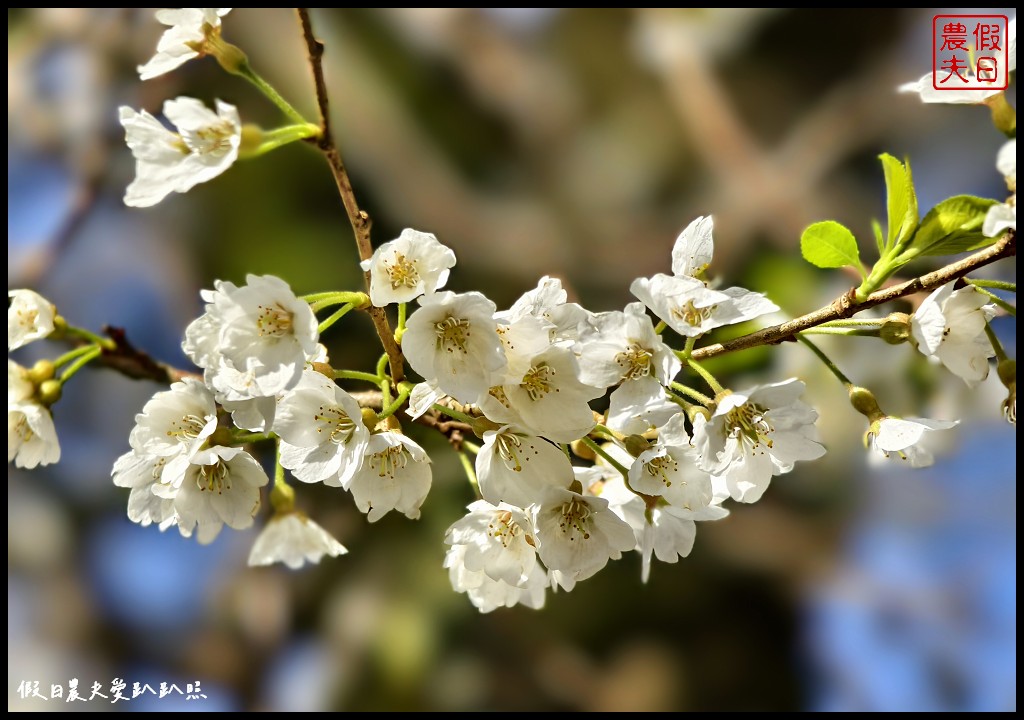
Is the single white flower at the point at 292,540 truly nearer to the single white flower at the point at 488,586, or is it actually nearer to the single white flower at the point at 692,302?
Answer: the single white flower at the point at 488,586

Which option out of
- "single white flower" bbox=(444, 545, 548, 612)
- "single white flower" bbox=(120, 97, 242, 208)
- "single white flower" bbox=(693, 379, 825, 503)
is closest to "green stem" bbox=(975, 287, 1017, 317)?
"single white flower" bbox=(693, 379, 825, 503)

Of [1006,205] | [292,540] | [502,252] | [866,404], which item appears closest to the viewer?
[1006,205]

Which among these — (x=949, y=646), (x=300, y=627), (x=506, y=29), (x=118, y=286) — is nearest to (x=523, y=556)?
(x=300, y=627)

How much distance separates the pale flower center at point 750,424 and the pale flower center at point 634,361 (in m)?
0.06

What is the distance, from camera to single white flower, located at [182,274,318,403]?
0.45m

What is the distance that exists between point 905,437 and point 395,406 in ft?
1.08

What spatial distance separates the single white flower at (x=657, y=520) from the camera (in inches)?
21.7

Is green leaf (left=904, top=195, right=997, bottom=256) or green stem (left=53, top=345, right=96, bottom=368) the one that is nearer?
green leaf (left=904, top=195, right=997, bottom=256)

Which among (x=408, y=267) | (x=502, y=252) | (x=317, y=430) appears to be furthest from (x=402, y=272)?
Result: (x=502, y=252)

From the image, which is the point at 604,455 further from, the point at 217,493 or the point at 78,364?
the point at 78,364

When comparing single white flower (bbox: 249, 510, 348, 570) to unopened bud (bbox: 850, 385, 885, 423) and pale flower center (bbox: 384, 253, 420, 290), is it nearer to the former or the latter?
pale flower center (bbox: 384, 253, 420, 290)

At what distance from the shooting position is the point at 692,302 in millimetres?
470

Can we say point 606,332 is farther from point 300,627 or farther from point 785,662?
point 785,662

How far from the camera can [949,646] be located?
229 centimetres
